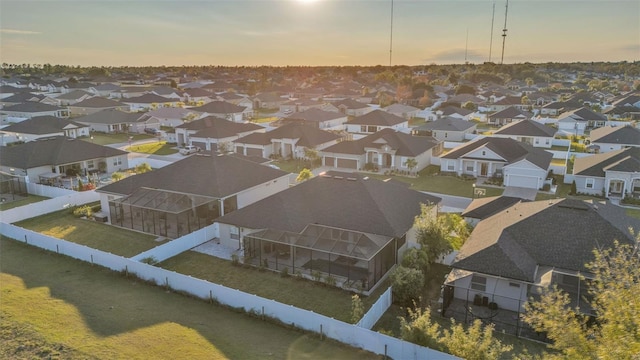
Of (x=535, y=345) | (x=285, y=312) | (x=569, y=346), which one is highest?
(x=569, y=346)

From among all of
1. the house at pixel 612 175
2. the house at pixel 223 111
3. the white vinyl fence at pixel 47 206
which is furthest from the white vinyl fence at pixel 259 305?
the house at pixel 223 111

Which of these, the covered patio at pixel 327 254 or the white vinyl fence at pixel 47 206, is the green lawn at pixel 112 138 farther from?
the covered patio at pixel 327 254

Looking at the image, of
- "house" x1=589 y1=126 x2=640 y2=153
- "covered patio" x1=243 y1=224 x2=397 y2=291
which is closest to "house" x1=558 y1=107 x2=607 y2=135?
"house" x1=589 y1=126 x2=640 y2=153

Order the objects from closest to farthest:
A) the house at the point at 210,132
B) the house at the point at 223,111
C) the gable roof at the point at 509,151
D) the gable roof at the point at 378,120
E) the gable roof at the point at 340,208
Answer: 1. the gable roof at the point at 340,208
2. the gable roof at the point at 509,151
3. the house at the point at 210,132
4. the gable roof at the point at 378,120
5. the house at the point at 223,111

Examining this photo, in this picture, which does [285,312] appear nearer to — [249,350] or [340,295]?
[249,350]

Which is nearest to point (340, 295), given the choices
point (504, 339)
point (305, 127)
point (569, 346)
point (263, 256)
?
point (263, 256)
